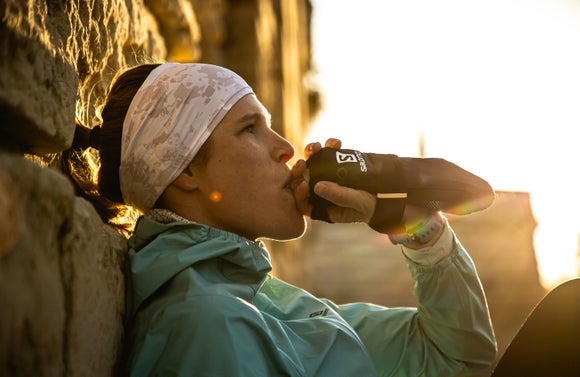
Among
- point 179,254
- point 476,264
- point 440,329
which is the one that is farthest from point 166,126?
point 476,264

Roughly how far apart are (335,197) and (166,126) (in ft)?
1.49

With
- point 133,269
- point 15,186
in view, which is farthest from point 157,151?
point 15,186

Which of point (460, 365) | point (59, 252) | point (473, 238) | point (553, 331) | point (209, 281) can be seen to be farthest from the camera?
point (473, 238)

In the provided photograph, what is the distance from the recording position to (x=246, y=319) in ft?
4.11

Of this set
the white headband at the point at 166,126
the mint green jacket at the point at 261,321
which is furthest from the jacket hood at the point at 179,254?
the white headband at the point at 166,126

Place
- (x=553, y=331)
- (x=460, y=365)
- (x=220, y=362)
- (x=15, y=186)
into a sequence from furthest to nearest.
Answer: (x=460, y=365) → (x=553, y=331) → (x=220, y=362) → (x=15, y=186)

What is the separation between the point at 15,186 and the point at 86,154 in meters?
0.88

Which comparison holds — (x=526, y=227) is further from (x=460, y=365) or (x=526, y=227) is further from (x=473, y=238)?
(x=460, y=365)

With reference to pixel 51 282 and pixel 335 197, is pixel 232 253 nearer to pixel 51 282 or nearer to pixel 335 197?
pixel 335 197

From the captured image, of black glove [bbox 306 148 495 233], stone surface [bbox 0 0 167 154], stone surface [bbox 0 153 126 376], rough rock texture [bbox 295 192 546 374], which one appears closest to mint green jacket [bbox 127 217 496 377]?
stone surface [bbox 0 153 126 376]

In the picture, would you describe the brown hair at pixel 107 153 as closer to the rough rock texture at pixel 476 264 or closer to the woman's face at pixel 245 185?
the woman's face at pixel 245 185

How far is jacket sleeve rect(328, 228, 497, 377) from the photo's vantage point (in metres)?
1.78

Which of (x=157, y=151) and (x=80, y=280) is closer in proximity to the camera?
(x=80, y=280)

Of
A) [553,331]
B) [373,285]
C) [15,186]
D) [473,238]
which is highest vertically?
[15,186]
